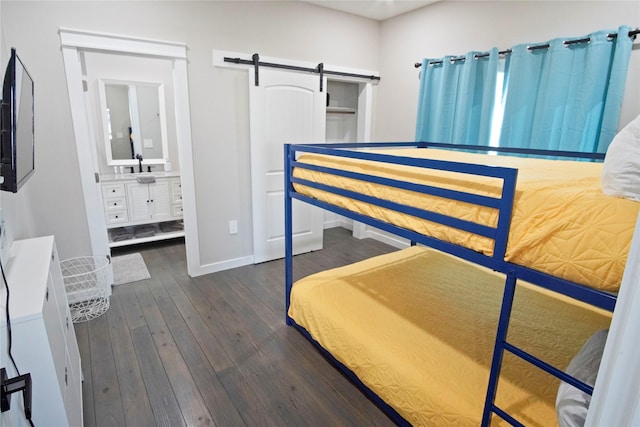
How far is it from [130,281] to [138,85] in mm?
2386

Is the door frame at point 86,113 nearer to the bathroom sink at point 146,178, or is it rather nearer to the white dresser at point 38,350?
the bathroom sink at point 146,178

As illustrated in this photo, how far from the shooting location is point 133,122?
13.3 feet

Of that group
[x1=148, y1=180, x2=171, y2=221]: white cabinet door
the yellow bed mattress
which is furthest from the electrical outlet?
the yellow bed mattress

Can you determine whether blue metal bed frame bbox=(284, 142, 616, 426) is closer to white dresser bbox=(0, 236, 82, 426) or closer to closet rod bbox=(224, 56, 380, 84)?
white dresser bbox=(0, 236, 82, 426)

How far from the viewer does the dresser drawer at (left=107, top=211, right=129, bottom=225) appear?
3.69 metres

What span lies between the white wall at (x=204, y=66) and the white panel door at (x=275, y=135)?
99 millimetres

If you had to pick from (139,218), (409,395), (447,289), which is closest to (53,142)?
(139,218)

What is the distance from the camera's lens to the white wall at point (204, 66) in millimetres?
2305

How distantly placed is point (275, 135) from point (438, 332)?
7.81 ft

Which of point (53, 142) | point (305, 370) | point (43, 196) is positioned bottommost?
point (305, 370)

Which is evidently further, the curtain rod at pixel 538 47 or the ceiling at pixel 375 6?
the ceiling at pixel 375 6

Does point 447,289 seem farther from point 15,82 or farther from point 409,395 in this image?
point 15,82

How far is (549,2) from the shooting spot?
244cm

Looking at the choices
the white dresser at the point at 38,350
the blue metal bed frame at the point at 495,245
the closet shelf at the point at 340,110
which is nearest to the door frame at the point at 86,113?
the white dresser at the point at 38,350
